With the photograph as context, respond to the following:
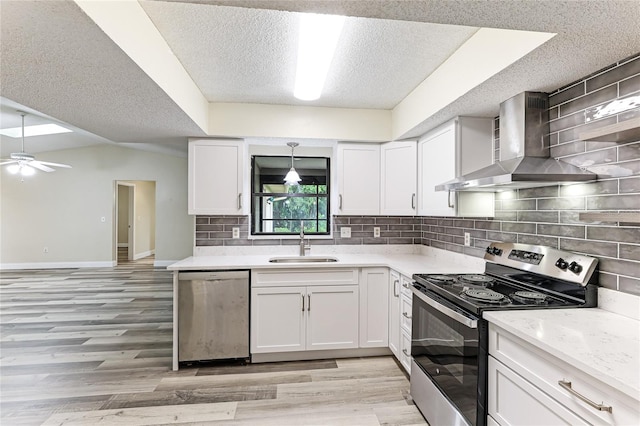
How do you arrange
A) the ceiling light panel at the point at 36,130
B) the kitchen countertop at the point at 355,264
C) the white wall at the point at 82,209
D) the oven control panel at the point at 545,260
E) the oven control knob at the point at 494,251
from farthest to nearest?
the white wall at the point at 82,209, the ceiling light panel at the point at 36,130, the kitchen countertop at the point at 355,264, the oven control knob at the point at 494,251, the oven control panel at the point at 545,260

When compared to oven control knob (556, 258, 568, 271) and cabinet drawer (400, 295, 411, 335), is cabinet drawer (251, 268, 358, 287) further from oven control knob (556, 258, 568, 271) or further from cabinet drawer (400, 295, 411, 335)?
oven control knob (556, 258, 568, 271)

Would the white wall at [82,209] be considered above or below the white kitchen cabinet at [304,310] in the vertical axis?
above

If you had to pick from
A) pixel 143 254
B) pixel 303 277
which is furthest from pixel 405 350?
pixel 143 254

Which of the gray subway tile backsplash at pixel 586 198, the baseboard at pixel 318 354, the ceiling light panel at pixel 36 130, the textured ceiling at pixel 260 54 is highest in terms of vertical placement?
the ceiling light panel at pixel 36 130

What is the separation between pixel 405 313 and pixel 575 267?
1.19m

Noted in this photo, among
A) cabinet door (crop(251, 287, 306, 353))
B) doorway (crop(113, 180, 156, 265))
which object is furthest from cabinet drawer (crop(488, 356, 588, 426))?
doorway (crop(113, 180, 156, 265))

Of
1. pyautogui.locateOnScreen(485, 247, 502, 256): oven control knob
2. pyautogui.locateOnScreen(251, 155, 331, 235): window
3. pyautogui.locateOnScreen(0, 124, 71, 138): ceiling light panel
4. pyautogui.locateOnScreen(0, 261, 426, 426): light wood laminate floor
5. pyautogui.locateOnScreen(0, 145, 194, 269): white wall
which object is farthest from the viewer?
pyautogui.locateOnScreen(0, 145, 194, 269): white wall

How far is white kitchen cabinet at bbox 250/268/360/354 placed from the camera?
8.86 ft

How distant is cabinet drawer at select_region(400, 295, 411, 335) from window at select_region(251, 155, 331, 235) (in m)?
1.40

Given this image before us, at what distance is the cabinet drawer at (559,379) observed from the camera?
0.92 m

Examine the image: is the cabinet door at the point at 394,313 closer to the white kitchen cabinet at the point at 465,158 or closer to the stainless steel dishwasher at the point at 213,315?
the white kitchen cabinet at the point at 465,158

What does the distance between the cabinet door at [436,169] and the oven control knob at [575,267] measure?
833 mm

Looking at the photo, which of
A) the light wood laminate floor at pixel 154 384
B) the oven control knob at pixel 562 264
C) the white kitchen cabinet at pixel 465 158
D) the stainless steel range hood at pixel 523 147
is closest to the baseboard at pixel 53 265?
the light wood laminate floor at pixel 154 384

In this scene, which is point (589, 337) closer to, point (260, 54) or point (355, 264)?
point (355, 264)
